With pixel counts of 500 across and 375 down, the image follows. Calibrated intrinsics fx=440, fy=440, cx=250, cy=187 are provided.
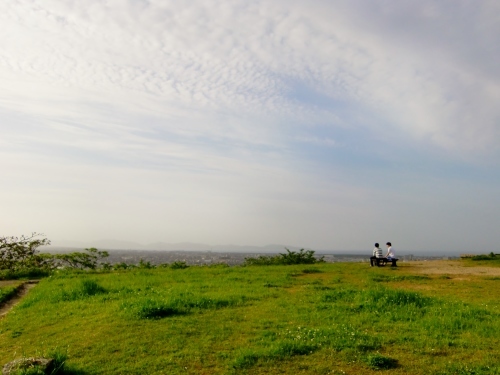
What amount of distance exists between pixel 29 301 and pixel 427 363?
45.1 feet

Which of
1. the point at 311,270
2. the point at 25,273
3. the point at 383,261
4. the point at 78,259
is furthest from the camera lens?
the point at 78,259

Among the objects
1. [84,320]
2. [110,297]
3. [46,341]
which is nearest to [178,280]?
[110,297]

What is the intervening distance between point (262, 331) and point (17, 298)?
12823mm

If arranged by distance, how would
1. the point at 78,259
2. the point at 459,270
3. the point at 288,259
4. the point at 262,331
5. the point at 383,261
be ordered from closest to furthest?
the point at 262,331 < the point at 459,270 < the point at 383,261 < the point at 78,259 < the point at 288,259

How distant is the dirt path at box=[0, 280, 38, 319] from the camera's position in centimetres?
1566

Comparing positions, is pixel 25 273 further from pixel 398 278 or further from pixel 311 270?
pixel 398 278

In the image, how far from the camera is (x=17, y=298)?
18281 mm

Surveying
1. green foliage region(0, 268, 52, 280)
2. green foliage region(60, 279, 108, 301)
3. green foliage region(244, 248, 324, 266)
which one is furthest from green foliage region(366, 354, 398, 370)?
green foliage region(244, 248, 324, 266)

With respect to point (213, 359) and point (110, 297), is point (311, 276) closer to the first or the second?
point (110, 297)

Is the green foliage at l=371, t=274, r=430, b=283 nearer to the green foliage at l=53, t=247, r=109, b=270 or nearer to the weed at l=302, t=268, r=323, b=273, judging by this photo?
the weed at l=302, t=268, r=323, b=273

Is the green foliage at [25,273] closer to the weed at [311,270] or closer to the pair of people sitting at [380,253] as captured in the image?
the weed at [311,270]

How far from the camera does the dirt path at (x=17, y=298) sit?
1566 centimetres

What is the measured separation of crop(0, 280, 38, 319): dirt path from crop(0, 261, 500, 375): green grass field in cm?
77

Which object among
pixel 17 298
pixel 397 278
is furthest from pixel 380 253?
pixel 17 298
